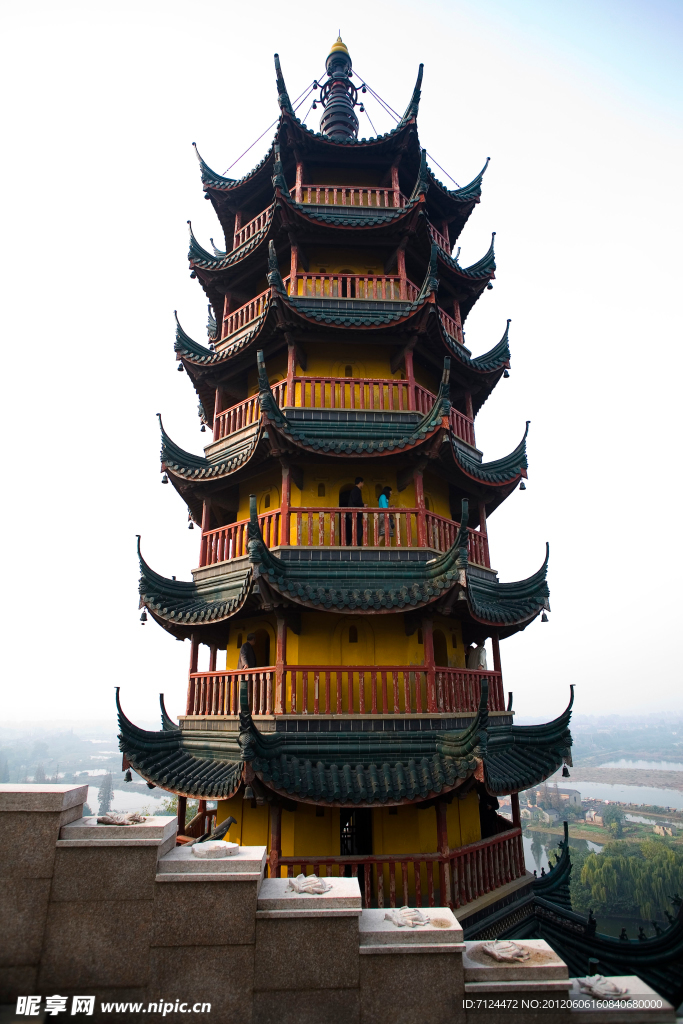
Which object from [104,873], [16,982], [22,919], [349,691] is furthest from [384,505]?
[16,982]

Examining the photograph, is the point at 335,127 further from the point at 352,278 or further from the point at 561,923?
the point at 561,923

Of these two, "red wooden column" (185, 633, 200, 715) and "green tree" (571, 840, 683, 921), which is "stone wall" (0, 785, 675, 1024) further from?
"green tree" (571, 840, 683, 921)

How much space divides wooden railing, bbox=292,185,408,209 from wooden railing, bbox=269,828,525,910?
1368 centimetres

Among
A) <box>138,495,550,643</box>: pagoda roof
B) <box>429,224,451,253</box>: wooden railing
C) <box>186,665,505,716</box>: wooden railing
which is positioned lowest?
<box>186,665,505,716</box>: wooden railing

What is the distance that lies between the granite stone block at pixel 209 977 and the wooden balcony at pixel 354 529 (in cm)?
634

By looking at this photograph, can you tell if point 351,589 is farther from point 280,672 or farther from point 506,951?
point 506,951

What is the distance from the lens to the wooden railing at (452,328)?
14.2 m

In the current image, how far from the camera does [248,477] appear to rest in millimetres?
12344

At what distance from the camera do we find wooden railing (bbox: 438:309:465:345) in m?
14.2

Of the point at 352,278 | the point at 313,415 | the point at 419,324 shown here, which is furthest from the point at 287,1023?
the point at 352,278

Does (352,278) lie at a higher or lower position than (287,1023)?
higher

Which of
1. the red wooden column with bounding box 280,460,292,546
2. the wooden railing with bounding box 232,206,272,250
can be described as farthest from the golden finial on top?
the red wooden column with bounding box 280,460,292,546

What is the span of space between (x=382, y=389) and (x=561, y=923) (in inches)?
424

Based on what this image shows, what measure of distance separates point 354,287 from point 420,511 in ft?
19.1
